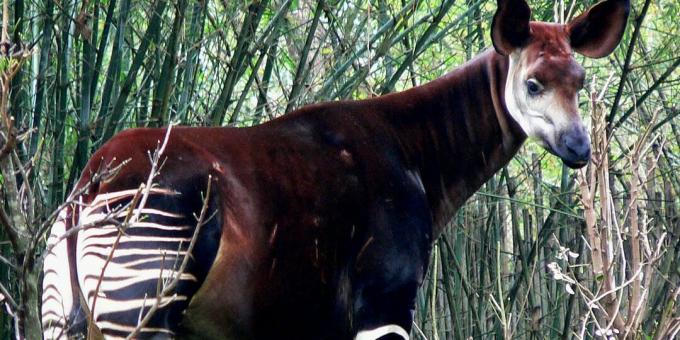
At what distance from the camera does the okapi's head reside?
3.69 meters

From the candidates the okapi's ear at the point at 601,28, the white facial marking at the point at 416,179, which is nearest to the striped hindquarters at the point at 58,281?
the white facial marking at the point at 416,179

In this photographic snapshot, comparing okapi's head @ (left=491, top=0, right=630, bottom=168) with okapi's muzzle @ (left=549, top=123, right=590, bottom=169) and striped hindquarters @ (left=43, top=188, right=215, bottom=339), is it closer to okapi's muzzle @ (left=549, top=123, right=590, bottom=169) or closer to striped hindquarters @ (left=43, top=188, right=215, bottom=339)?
okapi's muzzle @ (left=549, top=123, right=590, bottom=169)

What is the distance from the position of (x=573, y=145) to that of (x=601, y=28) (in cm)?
64

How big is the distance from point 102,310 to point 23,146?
1629 millimetres

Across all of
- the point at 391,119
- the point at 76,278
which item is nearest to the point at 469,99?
the point at 391,119

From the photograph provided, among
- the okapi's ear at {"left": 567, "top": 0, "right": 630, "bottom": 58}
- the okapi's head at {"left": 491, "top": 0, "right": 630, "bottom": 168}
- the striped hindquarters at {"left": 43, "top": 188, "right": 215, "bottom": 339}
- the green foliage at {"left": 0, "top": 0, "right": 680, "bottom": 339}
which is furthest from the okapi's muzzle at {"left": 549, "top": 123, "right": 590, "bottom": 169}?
the striped hindquarters at {"left": 43, "top": 188, "right": 215, "bottom": 339}

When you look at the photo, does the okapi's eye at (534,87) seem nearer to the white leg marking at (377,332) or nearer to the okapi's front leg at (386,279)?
the okapi's front leg at (386,279)

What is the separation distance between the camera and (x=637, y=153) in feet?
9.11

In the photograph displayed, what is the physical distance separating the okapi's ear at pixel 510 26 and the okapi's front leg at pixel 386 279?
0.71 meters

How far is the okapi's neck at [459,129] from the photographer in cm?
396

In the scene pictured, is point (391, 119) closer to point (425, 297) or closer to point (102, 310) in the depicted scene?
point (102, 310)

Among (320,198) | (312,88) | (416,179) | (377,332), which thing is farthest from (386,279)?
(312,88)

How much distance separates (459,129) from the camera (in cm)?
406

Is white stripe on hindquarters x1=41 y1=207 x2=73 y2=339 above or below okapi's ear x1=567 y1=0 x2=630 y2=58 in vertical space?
below
